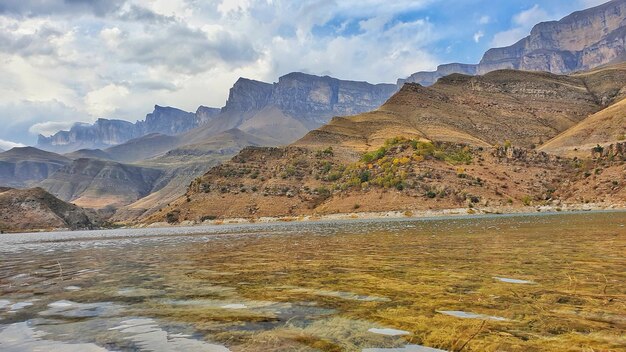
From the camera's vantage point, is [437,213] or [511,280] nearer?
[511,280]

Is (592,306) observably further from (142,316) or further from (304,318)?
(142,316)

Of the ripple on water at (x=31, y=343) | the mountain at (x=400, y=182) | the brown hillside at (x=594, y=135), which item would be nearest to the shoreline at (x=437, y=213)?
the mountain at (x=400, y=182)

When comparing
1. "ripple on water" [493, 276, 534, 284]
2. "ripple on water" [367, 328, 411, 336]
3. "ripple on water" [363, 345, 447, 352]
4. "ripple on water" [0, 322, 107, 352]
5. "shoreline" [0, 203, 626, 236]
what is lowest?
"shoreline" [0, 203, 626, 236]

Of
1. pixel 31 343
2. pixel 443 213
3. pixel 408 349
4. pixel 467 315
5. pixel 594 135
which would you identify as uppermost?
pixel 594 135

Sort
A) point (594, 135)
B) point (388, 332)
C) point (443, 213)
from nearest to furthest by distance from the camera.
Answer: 1. point (388, 332)
2. point (443, 213)
3. point (594, 135)

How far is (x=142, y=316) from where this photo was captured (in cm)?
1130

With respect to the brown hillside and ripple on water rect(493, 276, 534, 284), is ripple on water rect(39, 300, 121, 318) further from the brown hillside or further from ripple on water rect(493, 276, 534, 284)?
the brown hillside

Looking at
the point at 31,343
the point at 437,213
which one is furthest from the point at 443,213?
the point at 31,343

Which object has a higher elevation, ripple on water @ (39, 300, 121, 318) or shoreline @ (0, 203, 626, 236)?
ripple on water @ (39, 300, 121, 318)

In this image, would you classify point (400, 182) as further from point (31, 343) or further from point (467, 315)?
point (31, 343)

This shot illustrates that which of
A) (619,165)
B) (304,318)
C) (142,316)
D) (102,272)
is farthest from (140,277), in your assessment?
(619,165)

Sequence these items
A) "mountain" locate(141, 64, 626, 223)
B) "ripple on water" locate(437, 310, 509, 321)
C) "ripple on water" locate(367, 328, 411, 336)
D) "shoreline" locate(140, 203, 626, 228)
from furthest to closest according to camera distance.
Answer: "mountain" locate(141, 64, 626, 223)
"shoreline" locate(140, 203, 626, 228)
"ripple on water" locate(437, 310, 509, 321)
"ripple on water" locate(367, 328, 411, 336)

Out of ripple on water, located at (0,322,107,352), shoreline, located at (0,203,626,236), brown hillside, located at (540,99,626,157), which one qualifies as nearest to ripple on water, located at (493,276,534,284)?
ripple on water, located at (0,322,107,352)

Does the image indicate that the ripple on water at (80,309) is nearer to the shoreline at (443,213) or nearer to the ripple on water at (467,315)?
the ripple on water at (467,315)
